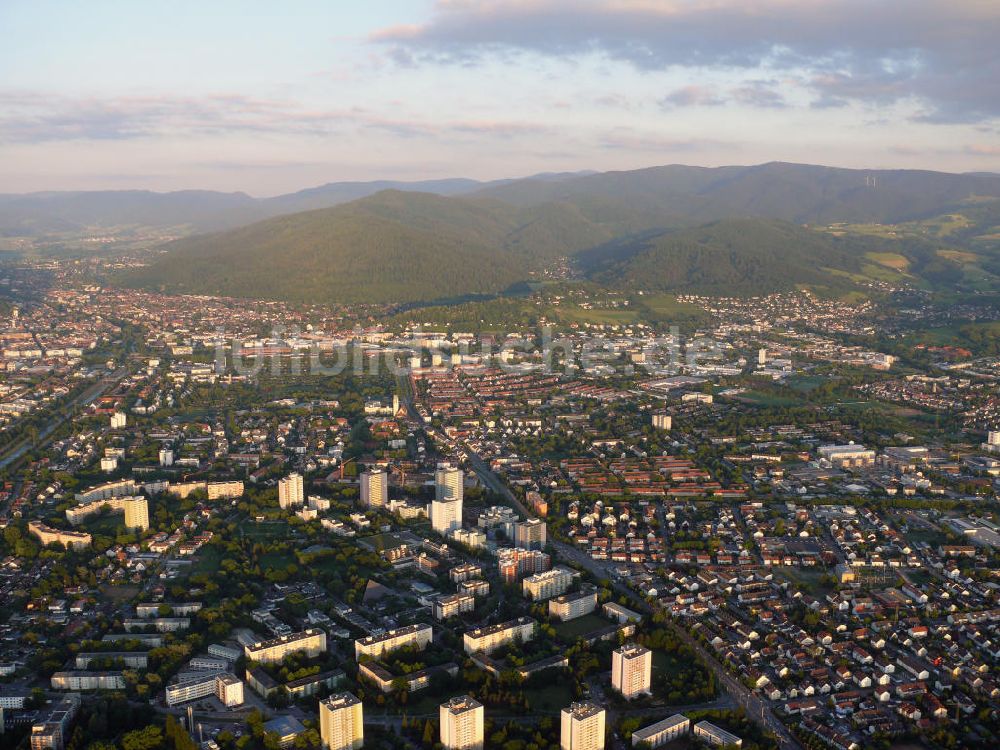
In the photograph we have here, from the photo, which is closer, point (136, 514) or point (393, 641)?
A: point (393, 641)

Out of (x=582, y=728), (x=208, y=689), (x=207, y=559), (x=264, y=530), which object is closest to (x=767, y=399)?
(x=264, y=530)

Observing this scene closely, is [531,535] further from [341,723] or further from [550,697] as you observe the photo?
[341,723]

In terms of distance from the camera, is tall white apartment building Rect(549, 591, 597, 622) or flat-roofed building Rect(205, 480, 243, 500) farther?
flat-roofed building Rect(205, 480, 243, 500)

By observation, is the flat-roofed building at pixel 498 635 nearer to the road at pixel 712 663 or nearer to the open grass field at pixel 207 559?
the road at pixel 712 663

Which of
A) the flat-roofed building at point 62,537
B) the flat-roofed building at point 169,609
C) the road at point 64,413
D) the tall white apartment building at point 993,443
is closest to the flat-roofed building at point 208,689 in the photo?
the flat-roofed building at point 169,609

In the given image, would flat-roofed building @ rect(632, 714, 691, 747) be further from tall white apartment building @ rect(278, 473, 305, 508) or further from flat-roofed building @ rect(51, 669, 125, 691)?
tall white apartment building @ rect(278, 473, 305, 508)

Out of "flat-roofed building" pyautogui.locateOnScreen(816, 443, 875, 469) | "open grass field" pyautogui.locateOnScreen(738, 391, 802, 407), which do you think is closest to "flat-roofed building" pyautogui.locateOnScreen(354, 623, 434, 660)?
"flat-roofed building" pyautogui.locateOnScreen(816, 443, 875, 469)
